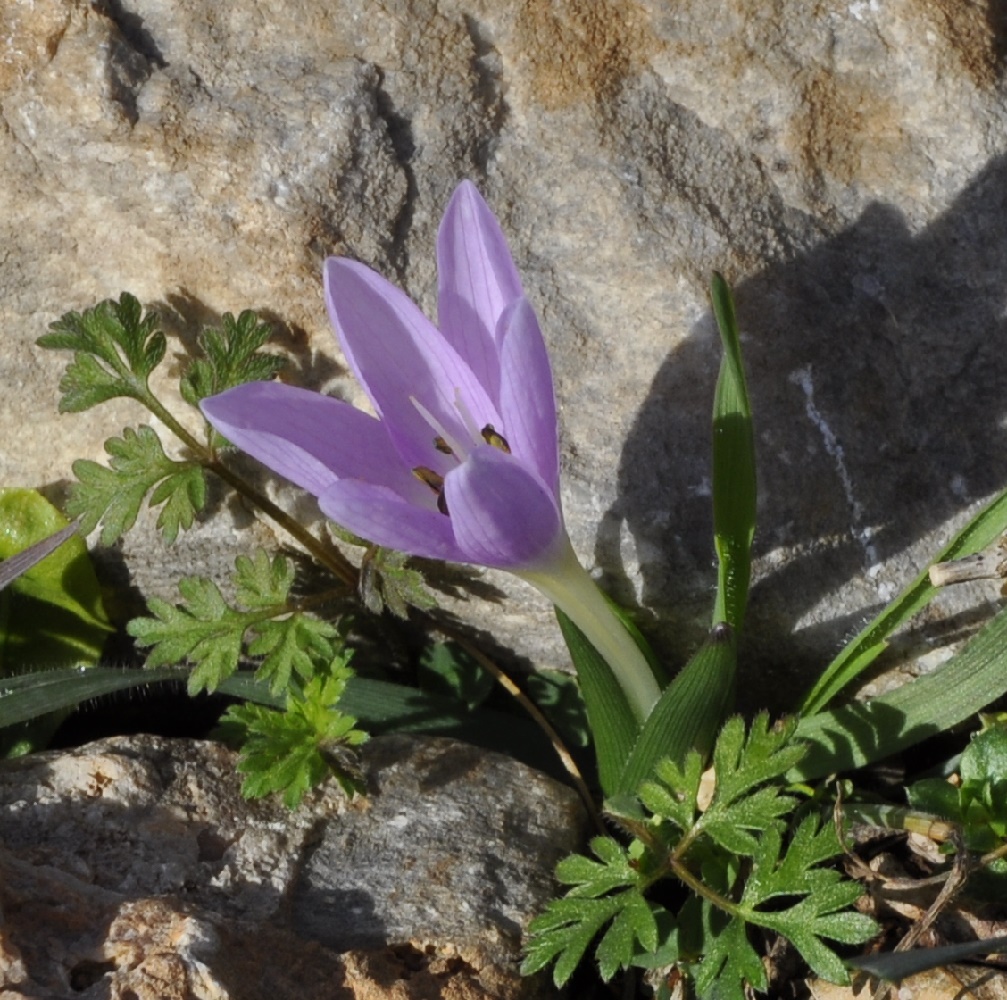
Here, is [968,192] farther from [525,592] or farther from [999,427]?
[525,592]

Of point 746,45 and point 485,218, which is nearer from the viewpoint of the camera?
point 485,218

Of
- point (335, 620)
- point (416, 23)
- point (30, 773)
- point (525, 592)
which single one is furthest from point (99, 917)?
point (416, 23)

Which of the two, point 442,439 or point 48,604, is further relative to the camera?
point 48,604

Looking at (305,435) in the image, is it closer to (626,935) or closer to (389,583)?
(389,583)

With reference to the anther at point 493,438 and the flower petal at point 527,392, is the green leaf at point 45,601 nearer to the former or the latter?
the anther at point 493,438

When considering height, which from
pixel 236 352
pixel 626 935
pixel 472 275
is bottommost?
pixel 626 935

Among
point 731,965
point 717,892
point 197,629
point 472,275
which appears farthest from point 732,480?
point 197,629
